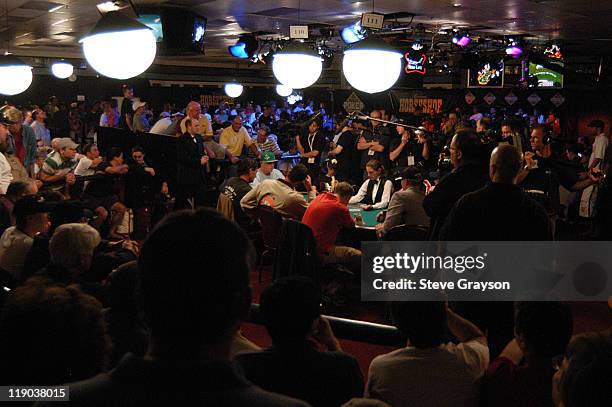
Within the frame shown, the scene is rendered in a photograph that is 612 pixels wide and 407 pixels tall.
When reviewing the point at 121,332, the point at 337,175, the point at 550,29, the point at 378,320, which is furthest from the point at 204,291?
the point at 550,29

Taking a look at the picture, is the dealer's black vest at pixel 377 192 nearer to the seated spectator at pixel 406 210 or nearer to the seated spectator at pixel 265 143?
the seated spectator at pixel 406 210

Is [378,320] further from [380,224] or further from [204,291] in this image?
[204,291]

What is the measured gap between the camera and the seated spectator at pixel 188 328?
895 mm

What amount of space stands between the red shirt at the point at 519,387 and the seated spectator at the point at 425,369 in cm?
6

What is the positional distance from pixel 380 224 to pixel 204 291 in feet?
15.3

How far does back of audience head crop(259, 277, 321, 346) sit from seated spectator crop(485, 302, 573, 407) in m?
0.59

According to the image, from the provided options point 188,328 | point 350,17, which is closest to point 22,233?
point 188,328

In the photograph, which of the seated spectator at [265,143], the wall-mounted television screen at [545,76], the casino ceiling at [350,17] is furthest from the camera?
the wall-mounted television screen at [545,76]

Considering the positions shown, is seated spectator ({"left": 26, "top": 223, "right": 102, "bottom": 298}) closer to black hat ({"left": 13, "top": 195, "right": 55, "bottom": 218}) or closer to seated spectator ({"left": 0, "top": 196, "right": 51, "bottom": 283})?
seated spectator ({"left": 0, "top": 196, "right": 51, "bottom": 283})

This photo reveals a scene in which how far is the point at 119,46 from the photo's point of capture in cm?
323

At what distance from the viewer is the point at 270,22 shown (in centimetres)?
970

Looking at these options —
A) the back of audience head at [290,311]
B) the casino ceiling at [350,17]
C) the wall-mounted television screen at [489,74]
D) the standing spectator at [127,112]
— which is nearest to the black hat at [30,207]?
the back of audience head at [290,311]

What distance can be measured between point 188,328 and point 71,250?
2.34m

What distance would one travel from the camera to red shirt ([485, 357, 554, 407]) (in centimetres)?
197
